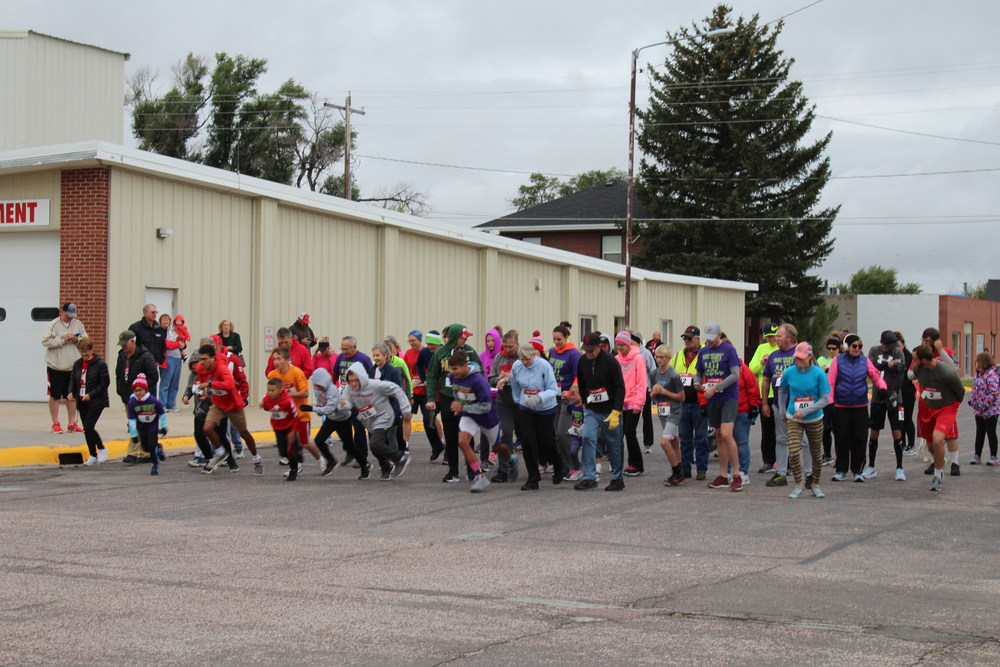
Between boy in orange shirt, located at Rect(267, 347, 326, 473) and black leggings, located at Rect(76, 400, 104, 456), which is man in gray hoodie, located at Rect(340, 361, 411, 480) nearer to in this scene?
boy in orange shirt, located at Rect(267, 347, 326, 473)

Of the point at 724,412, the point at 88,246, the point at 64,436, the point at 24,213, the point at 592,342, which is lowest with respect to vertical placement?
the point at 64,436

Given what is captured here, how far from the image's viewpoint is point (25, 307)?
21922mm

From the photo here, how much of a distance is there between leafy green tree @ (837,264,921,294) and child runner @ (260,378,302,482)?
11305 cm

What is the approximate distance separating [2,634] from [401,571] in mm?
2817

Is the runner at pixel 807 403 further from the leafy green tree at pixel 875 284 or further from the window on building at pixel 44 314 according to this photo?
the leafy green tree at pixel 875 284

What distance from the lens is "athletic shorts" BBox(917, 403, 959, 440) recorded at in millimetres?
13773

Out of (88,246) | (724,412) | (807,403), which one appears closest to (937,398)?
(807,403)

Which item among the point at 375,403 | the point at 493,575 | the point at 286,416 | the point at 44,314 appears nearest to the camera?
the point at 493,575

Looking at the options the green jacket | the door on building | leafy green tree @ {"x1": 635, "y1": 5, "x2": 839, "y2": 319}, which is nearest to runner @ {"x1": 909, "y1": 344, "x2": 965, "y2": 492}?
the green jacket

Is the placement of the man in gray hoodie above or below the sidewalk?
above

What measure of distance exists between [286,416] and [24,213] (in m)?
10.2

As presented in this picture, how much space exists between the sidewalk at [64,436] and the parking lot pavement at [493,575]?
2.27 meters

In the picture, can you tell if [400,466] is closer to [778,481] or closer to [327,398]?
[327,398]

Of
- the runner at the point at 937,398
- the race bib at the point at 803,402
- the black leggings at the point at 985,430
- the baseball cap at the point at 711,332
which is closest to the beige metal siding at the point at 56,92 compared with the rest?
the baseball cap at the point at 711,332
